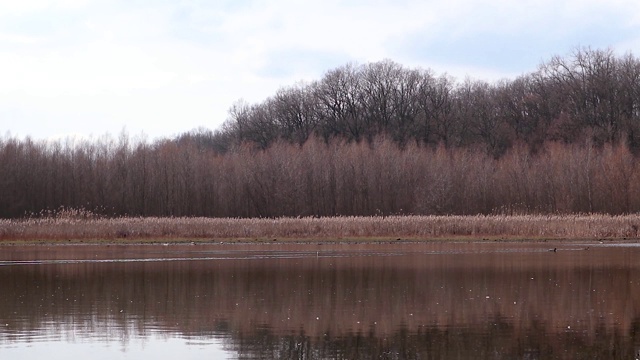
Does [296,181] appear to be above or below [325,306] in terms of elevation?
above

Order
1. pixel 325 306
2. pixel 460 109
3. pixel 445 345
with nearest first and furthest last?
pixel 445 345, pixel 325 306, pixel 460 109

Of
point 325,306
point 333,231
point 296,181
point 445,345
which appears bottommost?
point 445,345

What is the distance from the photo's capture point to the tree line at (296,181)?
6469cm

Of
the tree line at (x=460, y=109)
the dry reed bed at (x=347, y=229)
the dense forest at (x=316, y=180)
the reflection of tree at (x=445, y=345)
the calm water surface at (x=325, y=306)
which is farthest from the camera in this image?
the tree line at (x=460, y=109)

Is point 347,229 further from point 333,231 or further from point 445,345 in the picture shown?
point 445,345

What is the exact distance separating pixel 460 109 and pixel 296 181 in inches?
1372

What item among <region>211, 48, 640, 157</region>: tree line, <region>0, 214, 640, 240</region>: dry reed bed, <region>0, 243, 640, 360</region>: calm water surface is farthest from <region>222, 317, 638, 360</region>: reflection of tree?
<region>211, 48, 640, 157</region>: tree line

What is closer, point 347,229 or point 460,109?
point 347,229

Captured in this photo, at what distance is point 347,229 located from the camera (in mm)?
44094

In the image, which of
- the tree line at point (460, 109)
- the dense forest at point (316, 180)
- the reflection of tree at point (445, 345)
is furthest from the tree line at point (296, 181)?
the reflection of tree at point (445, 345)

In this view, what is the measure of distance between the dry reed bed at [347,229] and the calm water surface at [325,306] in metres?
9.72

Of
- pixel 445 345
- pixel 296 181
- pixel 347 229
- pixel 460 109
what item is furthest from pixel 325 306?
pixel 460 109

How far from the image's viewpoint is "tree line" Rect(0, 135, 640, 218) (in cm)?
6469

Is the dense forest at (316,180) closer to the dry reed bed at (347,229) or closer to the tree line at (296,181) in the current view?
the tree line at (296,181)
